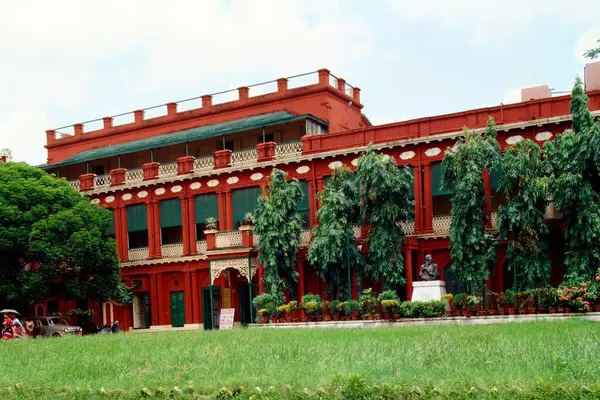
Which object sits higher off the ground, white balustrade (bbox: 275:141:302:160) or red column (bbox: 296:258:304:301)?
white balustrade (bbox: 275:141:302:160)

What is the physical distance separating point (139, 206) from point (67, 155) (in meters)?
9.58

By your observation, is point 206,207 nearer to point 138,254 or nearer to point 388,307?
point 138,254

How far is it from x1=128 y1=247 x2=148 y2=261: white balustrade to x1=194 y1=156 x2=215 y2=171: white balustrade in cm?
552

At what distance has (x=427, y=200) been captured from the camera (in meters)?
36.4

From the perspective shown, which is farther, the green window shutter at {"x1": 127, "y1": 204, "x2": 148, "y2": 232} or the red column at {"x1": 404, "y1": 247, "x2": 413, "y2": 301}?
the green window shutter at {"x1": 127, "y1": 204, "x2": 148, "y2": 232}

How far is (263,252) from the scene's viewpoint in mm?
36844

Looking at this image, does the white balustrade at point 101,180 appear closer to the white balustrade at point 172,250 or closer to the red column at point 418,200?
the white balustrade at point 172,250

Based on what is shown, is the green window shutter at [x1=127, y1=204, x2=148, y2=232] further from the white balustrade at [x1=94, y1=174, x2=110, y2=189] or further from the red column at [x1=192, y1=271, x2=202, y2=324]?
the red column at [x1=192, y1=271, x2=202, y2=324]

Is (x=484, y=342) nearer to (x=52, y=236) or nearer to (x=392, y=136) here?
(x=392, y=136)

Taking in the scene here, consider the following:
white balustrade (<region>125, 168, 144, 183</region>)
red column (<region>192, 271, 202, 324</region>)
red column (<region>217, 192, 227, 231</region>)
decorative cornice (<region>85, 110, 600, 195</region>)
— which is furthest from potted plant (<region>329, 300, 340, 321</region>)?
white balustrade (<region>125, 168, 144, 183</region>)

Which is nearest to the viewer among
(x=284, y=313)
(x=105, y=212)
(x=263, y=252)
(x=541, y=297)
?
(x=541, y=297)

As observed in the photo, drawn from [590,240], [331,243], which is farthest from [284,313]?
[590,240]

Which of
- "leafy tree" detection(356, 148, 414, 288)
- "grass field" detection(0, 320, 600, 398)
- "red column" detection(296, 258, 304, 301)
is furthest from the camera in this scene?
"red column" detection(296, 258, 304, 301)

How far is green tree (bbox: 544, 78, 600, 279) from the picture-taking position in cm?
2838
